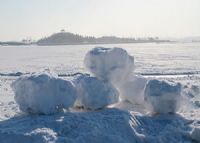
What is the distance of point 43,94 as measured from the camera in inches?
332

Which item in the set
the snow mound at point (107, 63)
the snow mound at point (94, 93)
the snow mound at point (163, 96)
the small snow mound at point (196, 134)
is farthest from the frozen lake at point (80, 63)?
the small snow mound at point (196, 134)

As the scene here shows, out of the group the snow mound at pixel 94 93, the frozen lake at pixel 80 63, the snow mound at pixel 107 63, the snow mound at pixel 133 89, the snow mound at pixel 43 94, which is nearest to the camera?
the snow mound at pixel 43 94

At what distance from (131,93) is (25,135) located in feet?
14.3

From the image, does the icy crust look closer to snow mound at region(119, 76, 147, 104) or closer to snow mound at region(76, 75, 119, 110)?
snow mound at region(76, 75, 119, 110)

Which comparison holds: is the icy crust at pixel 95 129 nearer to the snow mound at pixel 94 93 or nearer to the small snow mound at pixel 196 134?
the small snow mound at pixel 196 134

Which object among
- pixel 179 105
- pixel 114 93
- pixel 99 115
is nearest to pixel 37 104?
pixel 99 115

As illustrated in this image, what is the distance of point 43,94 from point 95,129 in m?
1.68

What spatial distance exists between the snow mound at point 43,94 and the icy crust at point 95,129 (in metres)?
0.27

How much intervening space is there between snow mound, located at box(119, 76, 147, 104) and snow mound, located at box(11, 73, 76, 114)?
2.36 meters

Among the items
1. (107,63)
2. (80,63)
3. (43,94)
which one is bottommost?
(80,63)

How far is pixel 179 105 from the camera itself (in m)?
9.17

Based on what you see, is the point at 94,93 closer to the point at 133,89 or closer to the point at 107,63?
the point at 107,63

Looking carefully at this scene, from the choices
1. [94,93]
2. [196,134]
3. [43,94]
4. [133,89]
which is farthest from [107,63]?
[196,134]

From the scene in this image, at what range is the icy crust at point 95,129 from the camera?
22.9 ft
